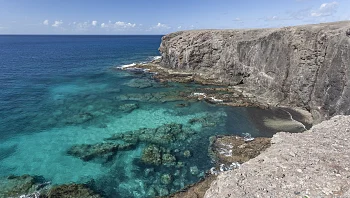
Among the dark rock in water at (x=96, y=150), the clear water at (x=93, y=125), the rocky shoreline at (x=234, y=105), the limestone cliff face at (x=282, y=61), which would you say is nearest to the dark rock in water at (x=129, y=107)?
the clear water at (x=93, y=125)

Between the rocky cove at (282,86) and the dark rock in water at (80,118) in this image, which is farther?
the dark rock in water at (80,118)

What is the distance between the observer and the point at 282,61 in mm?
43344

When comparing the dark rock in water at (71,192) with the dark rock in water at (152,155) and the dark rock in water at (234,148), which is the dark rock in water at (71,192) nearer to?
the dark rock in water at (152,155)

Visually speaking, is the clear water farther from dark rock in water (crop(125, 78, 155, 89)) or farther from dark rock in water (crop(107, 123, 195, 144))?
dark rock in water (crop(107, 123, 195, 144))

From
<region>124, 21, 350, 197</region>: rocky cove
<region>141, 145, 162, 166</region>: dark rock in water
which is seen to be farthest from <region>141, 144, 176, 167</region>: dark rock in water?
<region>124, 21, 350, 197</region>: rocky cove

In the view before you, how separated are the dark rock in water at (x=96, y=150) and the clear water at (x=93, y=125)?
0.69 m

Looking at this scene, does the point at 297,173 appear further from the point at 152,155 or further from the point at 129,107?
the point at 129,107

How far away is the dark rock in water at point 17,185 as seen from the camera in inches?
812

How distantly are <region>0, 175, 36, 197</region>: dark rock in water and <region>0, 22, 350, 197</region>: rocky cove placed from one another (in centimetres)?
9

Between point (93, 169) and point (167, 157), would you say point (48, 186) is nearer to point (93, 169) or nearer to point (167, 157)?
point (93, 169)

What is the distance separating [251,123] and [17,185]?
29.5 m

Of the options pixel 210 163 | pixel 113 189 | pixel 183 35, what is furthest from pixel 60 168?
pixel 183 35

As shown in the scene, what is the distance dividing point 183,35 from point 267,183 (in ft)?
189

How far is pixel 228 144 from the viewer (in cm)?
2828
